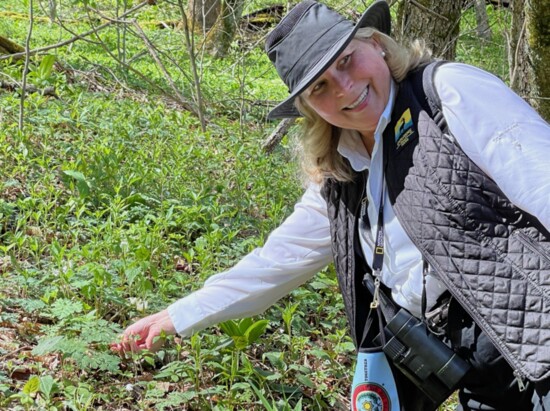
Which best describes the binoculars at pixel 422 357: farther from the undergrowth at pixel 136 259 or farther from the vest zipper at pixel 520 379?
the undergrowth at pixel 136 259

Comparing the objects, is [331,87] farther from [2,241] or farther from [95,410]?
[2,241]

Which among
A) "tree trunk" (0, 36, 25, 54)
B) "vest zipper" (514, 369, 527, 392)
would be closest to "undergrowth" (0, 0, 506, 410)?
"vest zipper" (514, 369, 527, 392)

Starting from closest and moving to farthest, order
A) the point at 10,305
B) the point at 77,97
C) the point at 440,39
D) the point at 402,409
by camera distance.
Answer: the point at 402,409 < the point at 10,305 < the point at 440,39 < the point at 77,97

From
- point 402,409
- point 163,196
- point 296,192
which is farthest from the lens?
point 296,192

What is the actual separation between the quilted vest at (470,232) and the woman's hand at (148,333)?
0.98 metres

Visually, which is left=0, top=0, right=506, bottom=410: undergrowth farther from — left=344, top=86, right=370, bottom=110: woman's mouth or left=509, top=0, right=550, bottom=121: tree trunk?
left=509, top=0, right=550, bottom=121: tree trunk

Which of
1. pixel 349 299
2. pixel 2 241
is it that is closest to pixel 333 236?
pixel 349 299

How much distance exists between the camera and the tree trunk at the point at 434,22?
5.36 m

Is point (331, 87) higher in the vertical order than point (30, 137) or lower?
higher

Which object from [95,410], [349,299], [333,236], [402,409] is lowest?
[95,410]

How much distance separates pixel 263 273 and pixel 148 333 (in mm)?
490

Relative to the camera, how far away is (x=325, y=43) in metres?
2.28

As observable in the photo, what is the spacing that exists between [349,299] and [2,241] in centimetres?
199

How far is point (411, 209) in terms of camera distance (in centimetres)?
223
